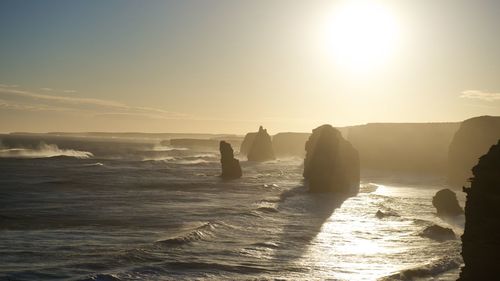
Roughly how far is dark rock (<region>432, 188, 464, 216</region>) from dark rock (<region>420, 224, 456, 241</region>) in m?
11.4

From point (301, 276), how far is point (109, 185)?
52460 millimetres

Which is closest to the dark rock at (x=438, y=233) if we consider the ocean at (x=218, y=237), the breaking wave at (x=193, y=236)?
the ocean at (x=218, y=237)

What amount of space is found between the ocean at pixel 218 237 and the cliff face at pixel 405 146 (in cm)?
5955

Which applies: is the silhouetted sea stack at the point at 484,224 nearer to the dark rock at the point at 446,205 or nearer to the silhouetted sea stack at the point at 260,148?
the dark rock at the point at 446,205

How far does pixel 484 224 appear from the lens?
18.3 m

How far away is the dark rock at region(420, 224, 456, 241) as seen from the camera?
3403cm

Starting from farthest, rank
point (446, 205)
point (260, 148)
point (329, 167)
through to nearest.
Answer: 1. point (260, 148)
2. point (329, 167)
3. point (446, 205)

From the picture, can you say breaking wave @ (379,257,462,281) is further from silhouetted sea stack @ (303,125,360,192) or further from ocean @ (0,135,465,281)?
silhouetted sea stack @ (303,125,360,192)

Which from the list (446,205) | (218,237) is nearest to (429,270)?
(218,237)

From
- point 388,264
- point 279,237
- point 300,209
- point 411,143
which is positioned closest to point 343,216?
point 300,209

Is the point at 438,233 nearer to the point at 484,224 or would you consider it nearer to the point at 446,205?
the point at 446,205

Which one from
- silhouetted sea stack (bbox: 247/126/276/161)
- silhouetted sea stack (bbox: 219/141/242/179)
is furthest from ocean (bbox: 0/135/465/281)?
silhouetted sea stack (bbox: 247/126/276/161)

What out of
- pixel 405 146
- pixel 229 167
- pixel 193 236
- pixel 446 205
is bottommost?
pixel 193 236

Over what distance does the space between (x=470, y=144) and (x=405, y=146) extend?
4719 cm
